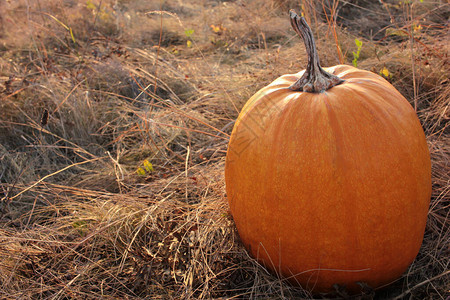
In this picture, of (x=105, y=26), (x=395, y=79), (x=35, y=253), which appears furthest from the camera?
(x=105, y=26)

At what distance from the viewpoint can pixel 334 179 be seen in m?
1.30

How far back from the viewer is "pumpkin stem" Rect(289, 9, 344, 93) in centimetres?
145

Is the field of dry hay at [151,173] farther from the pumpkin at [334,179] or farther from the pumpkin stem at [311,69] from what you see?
the pumpkin stem at [311,69]

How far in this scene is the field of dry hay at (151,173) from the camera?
66.9 inches

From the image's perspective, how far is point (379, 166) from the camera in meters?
1.30

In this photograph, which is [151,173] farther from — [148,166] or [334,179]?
[334,179]

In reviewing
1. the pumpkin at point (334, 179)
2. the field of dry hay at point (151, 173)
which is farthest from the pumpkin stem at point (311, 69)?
the field of dry hay at point (151, 173)

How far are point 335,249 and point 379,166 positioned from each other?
0.35 m

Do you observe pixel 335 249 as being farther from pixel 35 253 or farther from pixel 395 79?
pixel 395 79

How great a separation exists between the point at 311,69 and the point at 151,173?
1559 mm

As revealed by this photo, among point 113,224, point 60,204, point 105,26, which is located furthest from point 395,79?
point 105,26

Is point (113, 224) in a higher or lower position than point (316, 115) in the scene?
lower

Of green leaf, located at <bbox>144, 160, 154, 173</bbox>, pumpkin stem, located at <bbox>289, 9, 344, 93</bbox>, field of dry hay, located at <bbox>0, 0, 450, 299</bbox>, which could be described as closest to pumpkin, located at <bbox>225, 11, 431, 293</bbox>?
pumpkin stem, located at <bbox>289, 9, 344, 93</bbox>

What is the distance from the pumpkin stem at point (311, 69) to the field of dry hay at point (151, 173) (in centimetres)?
76
